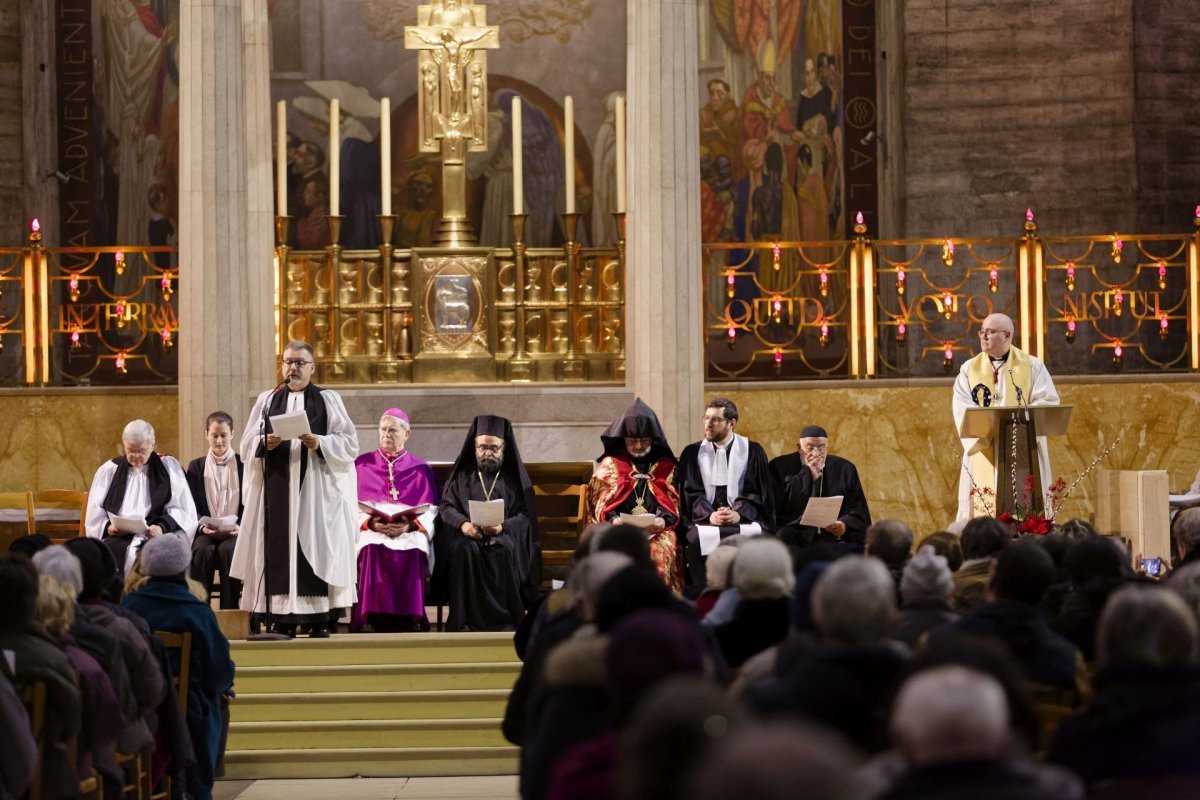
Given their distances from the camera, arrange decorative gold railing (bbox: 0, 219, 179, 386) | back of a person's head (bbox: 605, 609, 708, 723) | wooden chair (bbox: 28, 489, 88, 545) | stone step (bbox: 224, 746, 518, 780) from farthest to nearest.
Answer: decorative gold railing (bbox: 0, 219, 179, 386) → wooden chair (bbox: 28, 489, 88, 545) → stone step (bbox: 224, 746, 518, 780) → back of a person's head (bbox: 605, 609, 708, 723)

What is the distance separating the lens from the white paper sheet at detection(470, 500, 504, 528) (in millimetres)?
12031

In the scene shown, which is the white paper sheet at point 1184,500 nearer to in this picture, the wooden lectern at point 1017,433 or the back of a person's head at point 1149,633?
the wooden lectern at point 1017,433

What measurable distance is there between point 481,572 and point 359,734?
1.82 meters

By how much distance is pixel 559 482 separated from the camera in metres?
14.1

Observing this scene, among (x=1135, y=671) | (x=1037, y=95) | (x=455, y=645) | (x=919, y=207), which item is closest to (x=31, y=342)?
(x=455, y=645)

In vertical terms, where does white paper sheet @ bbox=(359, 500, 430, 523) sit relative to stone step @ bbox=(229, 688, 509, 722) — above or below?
above

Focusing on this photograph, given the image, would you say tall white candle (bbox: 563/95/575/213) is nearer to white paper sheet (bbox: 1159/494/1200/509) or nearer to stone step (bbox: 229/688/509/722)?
white paper sheet (bbox: 1159/494/1200/509)

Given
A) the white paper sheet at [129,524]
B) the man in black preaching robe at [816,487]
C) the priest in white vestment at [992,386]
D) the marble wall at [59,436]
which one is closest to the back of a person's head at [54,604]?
the white paper sheet at [129,524]

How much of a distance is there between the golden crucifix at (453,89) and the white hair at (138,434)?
4.37 m

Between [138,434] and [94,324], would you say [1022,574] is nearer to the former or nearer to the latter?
[138,434]

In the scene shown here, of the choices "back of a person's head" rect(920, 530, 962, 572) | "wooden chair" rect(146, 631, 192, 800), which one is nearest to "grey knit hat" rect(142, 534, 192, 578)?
"wooden chair" rect(146, 631, 192, 800)

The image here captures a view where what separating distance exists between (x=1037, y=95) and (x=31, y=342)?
953 centimetres

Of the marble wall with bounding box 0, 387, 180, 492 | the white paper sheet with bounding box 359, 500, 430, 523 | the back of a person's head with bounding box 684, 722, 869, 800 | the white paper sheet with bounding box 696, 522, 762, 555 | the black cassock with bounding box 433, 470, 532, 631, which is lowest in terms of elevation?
the black cassock with bounding box 433, 470, 532, 631

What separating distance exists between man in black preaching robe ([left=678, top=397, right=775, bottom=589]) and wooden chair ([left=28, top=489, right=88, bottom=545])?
160 inches
